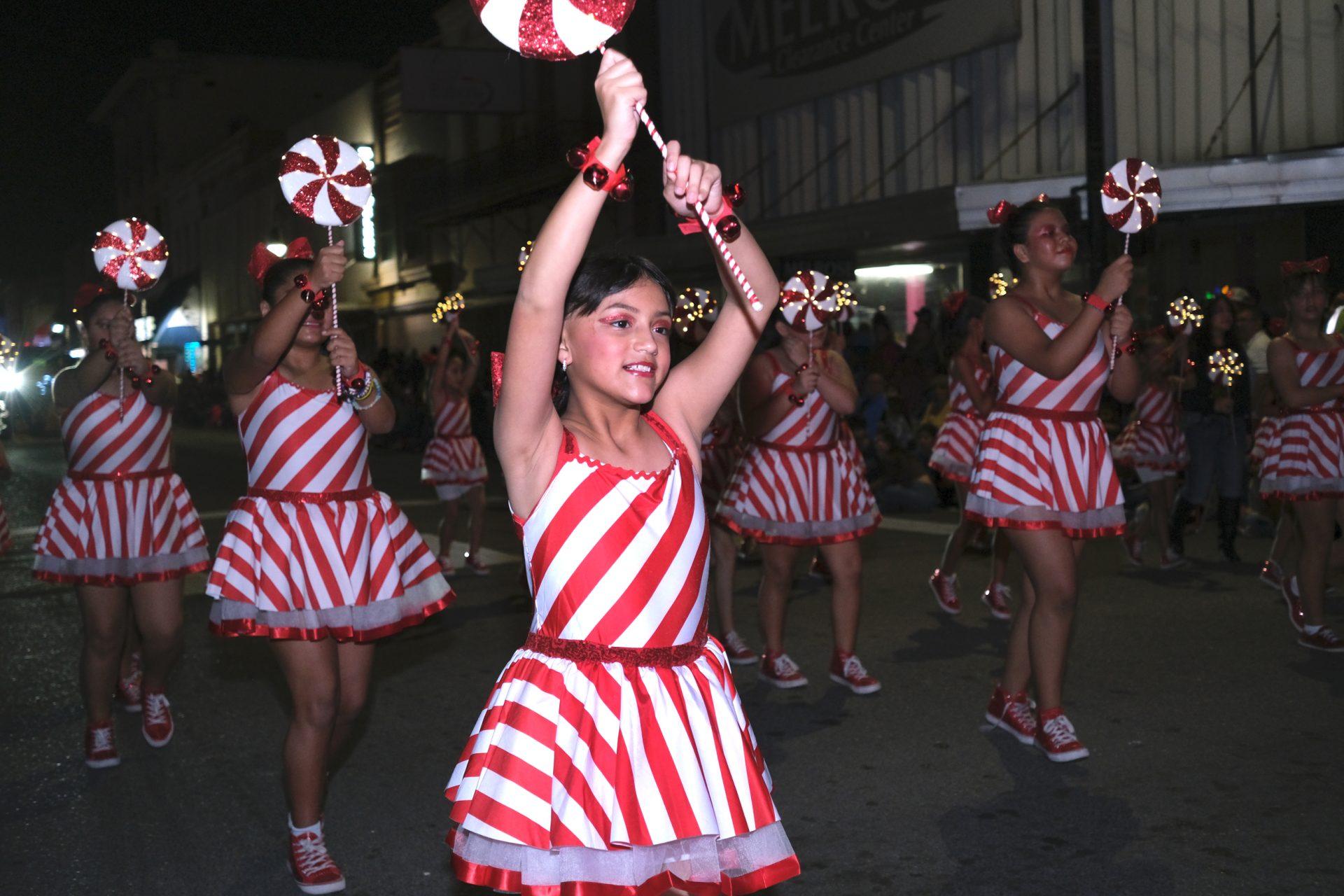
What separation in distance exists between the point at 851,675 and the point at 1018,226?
237 centimetres

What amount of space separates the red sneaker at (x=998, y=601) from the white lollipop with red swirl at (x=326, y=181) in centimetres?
500

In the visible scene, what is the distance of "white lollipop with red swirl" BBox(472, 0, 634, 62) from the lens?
2.46 metres

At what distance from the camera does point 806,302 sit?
649 cm

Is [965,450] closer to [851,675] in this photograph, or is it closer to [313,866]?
[851,675]

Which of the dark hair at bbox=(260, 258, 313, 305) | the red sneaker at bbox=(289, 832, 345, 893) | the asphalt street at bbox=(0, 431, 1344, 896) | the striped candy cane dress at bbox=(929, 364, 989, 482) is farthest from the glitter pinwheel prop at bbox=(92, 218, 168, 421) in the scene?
the striped candy cane dress at bbox=(929, 364, 989, 482)

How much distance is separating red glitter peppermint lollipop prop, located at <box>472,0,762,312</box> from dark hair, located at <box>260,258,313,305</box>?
90.9 inches

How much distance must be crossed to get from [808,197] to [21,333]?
80207 millimetres

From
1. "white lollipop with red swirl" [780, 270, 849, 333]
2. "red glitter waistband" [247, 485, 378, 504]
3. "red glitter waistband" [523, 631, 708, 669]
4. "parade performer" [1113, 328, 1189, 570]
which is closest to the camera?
"red glitter waistband" [523, 631, 708, 669]

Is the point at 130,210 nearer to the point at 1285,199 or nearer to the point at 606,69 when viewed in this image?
the point at 1285,199

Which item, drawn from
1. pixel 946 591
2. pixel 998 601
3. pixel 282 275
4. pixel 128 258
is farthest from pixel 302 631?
pixel 998 601

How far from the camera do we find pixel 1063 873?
424 centimetres

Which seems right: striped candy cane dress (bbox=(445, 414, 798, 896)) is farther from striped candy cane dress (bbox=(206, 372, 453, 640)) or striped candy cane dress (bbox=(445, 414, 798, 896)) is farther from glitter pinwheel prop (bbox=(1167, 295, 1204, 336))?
glitter pinwheel prop (bbox=(1167, 295, 1204, 336))

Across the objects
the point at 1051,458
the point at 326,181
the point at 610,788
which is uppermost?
the point at 326,181

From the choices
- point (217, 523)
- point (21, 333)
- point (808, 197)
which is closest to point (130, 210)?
point (21, 333)
